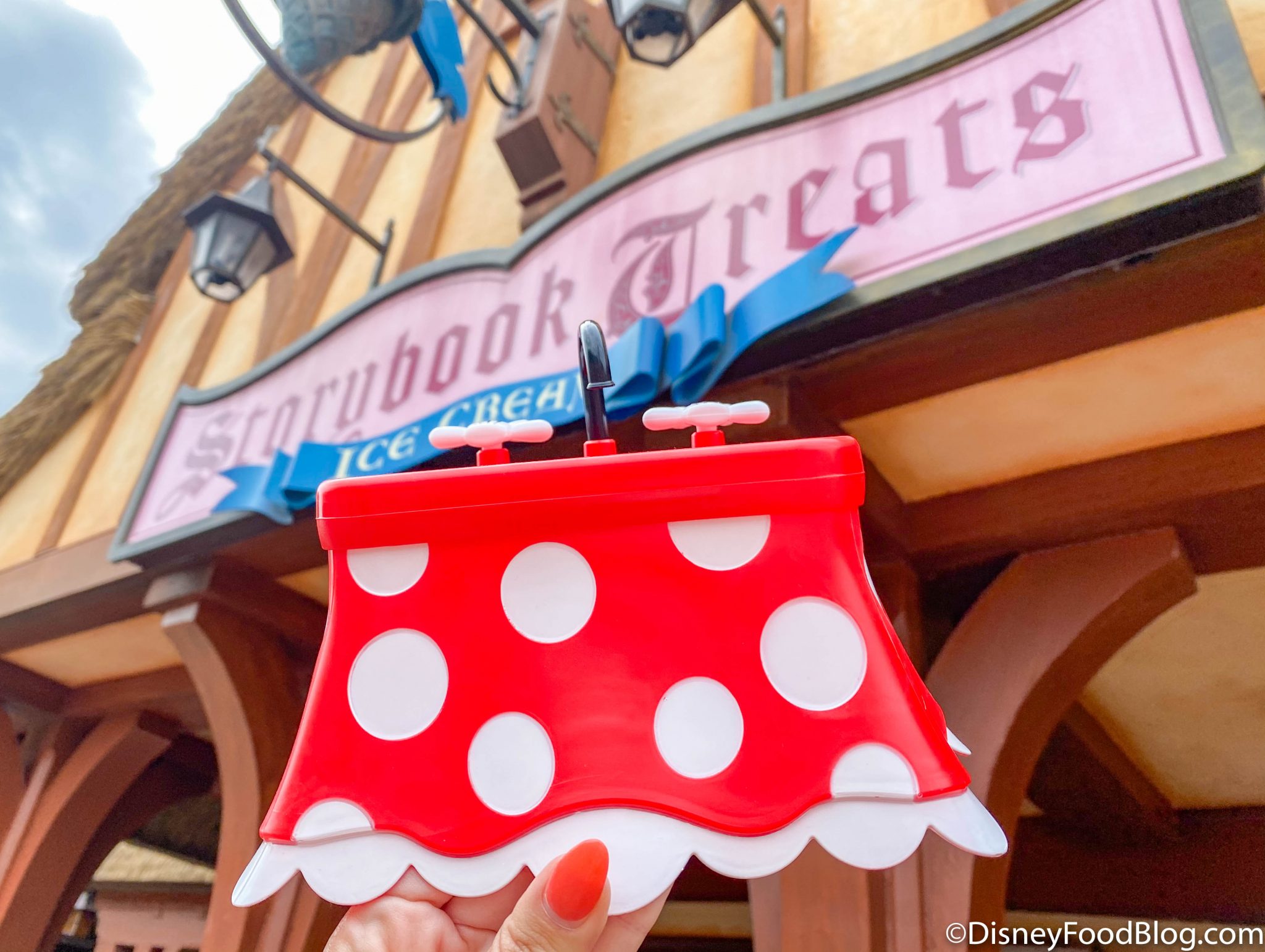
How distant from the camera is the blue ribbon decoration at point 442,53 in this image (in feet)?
7.75

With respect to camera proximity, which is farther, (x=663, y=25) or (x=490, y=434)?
(x=663, y=25)

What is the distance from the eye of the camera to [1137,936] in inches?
104

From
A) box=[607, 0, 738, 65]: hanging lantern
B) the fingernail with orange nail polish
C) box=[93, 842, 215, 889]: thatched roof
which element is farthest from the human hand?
box=[93, 842, 215, 889]: thatched roof

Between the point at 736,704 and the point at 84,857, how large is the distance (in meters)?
3.24

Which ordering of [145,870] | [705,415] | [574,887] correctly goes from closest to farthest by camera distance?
1. [574,887]
2. [705,415]
3. [145,870]

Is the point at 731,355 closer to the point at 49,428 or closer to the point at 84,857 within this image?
the point at 84,857

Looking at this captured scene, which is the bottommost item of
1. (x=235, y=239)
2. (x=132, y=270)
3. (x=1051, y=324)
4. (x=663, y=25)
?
(x=1051, y=324)

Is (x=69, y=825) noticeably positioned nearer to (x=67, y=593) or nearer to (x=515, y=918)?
(x=67, y=593)

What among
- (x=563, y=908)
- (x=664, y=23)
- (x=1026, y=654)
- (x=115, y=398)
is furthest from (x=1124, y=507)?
(x=115, y=398)

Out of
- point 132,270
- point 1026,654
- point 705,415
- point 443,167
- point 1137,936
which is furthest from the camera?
point 132,270

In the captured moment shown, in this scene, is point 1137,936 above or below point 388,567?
below

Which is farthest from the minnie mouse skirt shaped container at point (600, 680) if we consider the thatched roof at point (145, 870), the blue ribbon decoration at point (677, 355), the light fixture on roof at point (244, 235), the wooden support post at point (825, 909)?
the thatched roof at point (145, 870)

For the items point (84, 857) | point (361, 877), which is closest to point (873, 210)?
point (361, 877)

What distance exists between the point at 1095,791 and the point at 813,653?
2.46 metres
